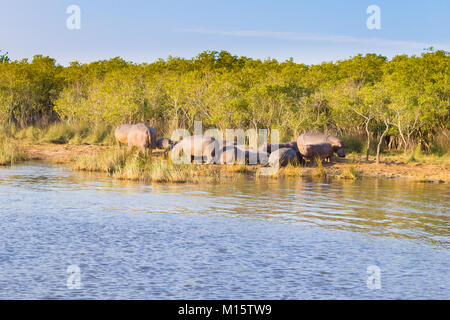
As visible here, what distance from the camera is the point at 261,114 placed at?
2598 centimetres

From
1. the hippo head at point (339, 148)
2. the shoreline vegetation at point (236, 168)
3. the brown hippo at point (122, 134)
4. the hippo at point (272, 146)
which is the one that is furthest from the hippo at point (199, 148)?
the hippo head at point (339, 148)

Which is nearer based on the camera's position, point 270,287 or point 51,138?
point 270,287

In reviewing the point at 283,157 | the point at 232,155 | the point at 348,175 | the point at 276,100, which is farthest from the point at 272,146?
the point at 276,100

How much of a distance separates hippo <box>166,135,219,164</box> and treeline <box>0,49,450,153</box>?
406 centimetres

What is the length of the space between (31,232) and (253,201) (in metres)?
5.40

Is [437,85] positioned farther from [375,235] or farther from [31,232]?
[31,232]

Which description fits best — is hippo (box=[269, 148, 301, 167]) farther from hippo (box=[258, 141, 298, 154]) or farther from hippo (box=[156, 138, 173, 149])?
hippo (box=[156, 138, 173, 149])

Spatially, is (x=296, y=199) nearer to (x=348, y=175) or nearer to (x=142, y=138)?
(x=348, y=175)

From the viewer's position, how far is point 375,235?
922cm

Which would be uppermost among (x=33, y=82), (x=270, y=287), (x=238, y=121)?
(x=33, y=82)

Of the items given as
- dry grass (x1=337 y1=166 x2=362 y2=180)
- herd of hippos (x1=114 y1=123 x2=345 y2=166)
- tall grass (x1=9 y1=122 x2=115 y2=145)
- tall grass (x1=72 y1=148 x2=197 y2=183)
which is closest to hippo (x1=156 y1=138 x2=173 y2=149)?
herd of hippos (x1=114 y1=123 x2=345 y2=166)

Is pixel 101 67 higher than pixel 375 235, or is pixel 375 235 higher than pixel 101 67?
pixel 101 67

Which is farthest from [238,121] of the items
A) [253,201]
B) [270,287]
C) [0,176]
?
[270,287]

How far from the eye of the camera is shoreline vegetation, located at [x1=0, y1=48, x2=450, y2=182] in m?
20.4
